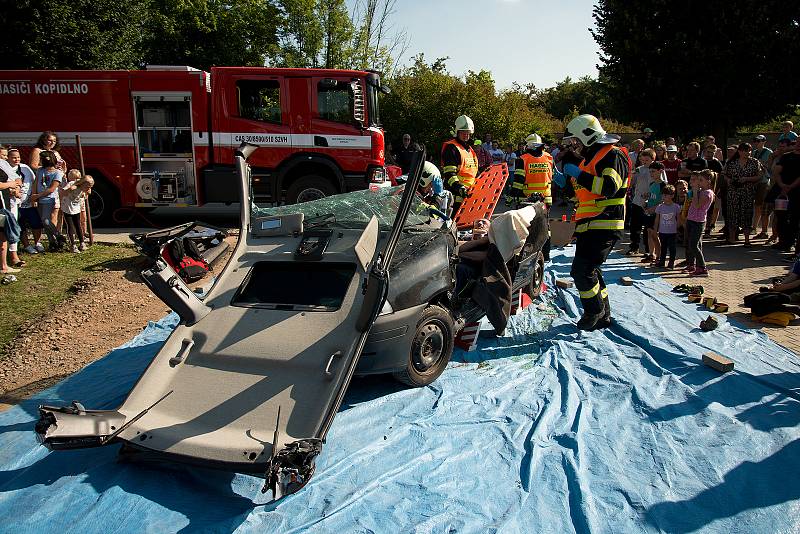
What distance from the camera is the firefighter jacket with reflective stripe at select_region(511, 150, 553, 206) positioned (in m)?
8.00

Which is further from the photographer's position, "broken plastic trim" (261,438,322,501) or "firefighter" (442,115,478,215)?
"firefighter" (442,115,478,215)

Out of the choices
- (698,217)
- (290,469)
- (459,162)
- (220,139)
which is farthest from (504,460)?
(220,139)

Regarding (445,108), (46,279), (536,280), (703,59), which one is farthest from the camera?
(445,108)

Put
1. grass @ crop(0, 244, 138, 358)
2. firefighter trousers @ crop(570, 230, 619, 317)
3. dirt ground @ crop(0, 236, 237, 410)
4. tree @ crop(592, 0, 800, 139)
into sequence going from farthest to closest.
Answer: tree @ crop(592, 0, 800, 139), grass @ crop(0, 244, 138, 358), firefighter trousers @ crop(570, 230, 619, 317), dirt ground @ crop(0, 236, 237, 410)

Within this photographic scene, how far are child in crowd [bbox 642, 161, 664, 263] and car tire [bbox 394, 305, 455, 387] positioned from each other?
18.0 ft

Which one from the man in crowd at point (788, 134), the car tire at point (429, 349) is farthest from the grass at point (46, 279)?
the man in crowd at point (788, 134)

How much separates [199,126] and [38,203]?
3253 mm

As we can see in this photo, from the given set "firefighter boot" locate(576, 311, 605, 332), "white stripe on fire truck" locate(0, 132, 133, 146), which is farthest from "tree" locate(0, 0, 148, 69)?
"firefighter boot" locate(576, 311, 605, 332)

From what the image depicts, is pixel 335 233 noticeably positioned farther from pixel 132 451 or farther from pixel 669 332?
pixel 669 332

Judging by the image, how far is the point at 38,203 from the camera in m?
8.34

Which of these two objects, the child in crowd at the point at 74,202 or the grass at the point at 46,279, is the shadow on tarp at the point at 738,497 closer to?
the grass at the point at 46,279

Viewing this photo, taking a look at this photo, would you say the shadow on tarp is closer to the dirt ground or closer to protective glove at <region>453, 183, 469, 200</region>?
the dirt ground

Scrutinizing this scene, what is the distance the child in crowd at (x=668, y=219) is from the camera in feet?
26.6

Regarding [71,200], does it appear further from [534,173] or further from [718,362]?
[718,362]
